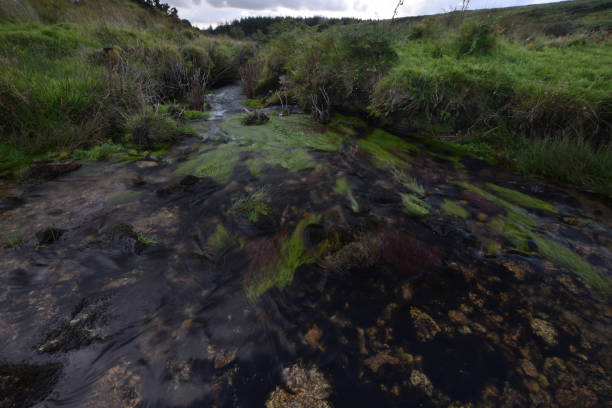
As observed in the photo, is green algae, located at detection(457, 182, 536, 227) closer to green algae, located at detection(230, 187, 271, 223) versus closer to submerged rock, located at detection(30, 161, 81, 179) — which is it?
green algae, located at detection(230, 187, 271, 223)

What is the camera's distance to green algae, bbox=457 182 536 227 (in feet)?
9.13

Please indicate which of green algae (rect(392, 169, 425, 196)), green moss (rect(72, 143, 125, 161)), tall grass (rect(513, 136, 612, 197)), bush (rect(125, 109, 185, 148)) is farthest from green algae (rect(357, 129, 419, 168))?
green moss (rect(72, 143, 125, 161))

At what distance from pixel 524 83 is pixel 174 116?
255 inches

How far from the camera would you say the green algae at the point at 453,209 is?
2.87 m

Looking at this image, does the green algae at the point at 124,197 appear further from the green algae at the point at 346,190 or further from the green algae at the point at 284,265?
the green algae at the point at 346,190

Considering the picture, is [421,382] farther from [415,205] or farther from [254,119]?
[254,119]

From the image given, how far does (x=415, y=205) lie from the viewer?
2.97m

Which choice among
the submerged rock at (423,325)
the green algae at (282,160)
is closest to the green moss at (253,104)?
Answer: the green algae at (282,160)

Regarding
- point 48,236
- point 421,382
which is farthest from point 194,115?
point 421,382

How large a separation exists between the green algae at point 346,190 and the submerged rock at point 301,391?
1787mm

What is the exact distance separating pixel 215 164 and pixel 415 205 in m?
Result: 2.93

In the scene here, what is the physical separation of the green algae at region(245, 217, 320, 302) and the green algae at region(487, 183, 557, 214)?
269 centimetres

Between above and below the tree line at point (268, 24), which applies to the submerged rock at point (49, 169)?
below

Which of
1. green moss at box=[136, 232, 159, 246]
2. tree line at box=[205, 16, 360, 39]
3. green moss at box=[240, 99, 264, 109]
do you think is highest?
tree line at box=[205, 16, 360, 39]
